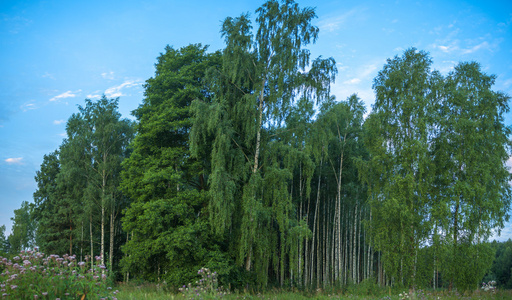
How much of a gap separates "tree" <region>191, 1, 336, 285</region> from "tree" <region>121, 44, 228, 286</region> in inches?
46.0

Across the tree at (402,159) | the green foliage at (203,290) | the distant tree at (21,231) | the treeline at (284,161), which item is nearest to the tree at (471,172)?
the treeline at (284,161)

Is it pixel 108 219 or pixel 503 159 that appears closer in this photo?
pixel 503 159

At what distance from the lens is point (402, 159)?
15.5 meters

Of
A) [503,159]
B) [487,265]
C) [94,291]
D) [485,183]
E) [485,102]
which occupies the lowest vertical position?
[487,265]

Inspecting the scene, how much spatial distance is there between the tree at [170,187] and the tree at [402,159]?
7.27 m

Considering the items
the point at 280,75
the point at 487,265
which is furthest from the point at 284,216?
the point at 487,265

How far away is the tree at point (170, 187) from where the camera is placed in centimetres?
1433

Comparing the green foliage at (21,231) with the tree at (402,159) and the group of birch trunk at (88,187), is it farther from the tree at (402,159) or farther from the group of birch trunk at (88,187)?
the tree at (402,159)

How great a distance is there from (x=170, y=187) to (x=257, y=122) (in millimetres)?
5291

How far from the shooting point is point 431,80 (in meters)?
16.6

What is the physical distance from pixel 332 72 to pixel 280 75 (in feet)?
8.51

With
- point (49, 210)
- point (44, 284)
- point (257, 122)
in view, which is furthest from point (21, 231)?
point (44, 284)

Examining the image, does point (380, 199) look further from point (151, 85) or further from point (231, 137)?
point (151, 85)

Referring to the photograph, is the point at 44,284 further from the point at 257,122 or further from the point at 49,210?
the point at 49,210
